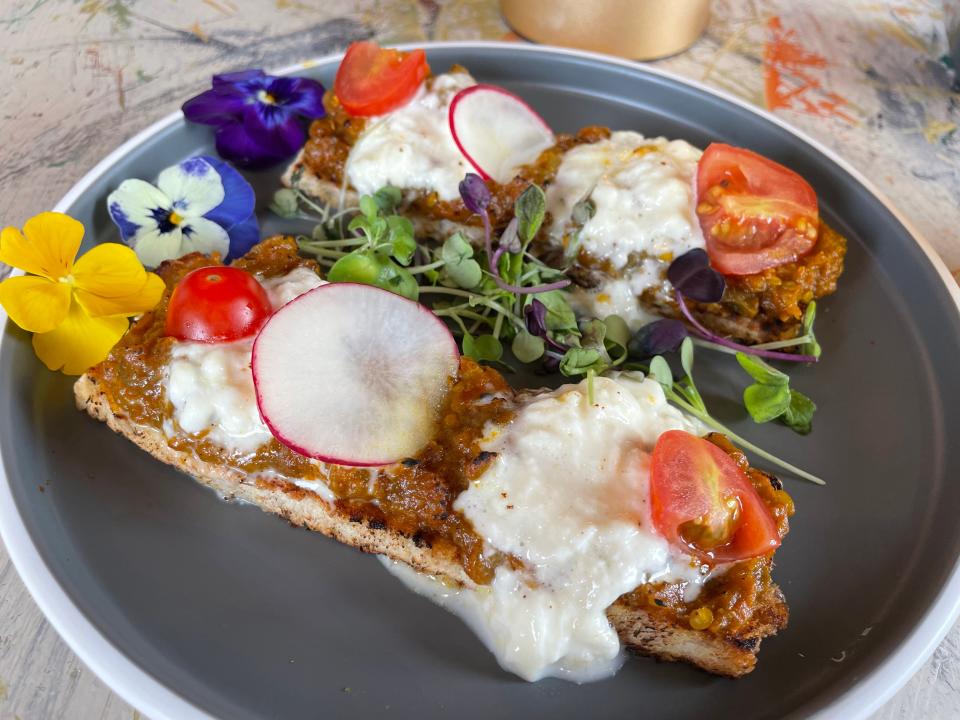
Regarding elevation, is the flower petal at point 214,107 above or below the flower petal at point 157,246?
above

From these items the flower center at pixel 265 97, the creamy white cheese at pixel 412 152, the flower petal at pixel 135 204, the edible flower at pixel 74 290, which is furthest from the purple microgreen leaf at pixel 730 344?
the flower petal at pixel 135 204

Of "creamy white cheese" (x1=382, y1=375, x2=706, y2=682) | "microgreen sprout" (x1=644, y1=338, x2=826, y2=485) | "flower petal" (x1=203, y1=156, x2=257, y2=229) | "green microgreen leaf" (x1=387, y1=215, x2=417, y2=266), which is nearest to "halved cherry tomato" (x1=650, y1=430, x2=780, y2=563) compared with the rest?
"creamy white cheese" (x1=382, y1=375, x2=706, y2=682)

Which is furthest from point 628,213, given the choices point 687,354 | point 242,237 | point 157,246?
point 157,246

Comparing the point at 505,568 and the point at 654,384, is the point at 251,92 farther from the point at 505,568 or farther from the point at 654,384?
the point at 505,568

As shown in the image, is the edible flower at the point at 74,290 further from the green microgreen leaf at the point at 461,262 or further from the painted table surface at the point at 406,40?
the green microgreen leaf at the point at 461,262

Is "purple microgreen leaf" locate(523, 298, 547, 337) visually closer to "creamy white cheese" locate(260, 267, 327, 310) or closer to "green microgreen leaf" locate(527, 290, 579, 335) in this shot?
"green microgreen leaf" locate(527, 290, 579, 335)

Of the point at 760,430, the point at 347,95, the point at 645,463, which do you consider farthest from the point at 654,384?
the point at 347,95
